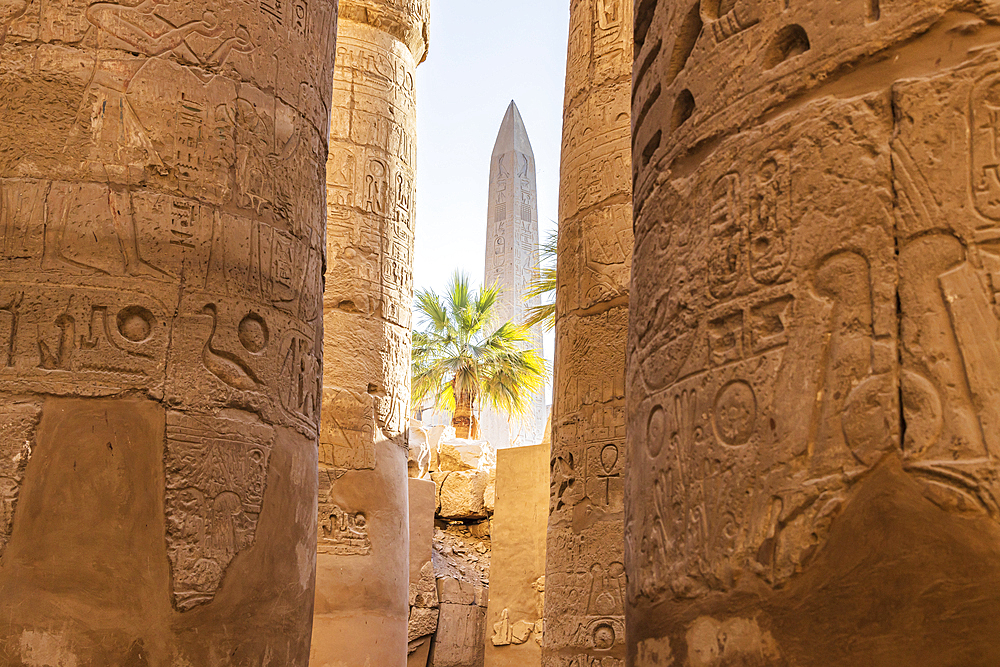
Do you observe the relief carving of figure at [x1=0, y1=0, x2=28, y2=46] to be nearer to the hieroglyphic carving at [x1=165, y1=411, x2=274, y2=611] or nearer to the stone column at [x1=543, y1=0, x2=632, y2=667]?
the hieroglyphic carving at [x1=165, y1=411, x2=274, y2=611]

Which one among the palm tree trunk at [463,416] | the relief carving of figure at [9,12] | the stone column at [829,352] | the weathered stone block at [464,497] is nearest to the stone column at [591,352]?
the relief carving of figure at [9,12]

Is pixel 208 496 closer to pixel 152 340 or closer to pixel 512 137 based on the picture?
pixel 152 340

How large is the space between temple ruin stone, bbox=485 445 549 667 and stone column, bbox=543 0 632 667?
4036mm

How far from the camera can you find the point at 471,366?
20031 millimetres

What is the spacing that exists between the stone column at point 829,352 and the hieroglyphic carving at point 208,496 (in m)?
1.69

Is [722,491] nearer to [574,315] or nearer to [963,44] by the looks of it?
[963,44]

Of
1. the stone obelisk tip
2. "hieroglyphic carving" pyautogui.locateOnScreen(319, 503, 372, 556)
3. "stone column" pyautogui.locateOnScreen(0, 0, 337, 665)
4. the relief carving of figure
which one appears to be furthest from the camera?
the stone obelisk tip

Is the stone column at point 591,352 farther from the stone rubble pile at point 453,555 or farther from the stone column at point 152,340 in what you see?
the stone rubble pile at point 453,555

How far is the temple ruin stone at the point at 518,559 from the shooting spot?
11109mm

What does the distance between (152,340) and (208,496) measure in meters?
0.56

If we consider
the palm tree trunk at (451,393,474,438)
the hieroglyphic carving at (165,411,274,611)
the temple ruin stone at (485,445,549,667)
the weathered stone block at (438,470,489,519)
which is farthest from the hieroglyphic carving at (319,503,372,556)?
the palm tree trunk at (451,393,474,438)

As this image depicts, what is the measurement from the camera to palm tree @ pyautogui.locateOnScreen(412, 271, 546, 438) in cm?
1992

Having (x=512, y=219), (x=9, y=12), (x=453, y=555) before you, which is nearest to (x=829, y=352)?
(x=9, y=12)

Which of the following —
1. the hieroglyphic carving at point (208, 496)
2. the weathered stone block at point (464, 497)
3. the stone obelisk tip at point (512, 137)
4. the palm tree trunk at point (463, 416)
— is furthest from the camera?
the stone obelisk tip at point (512, 137)
